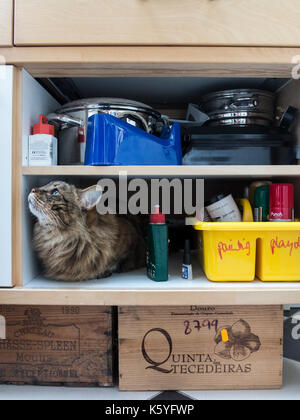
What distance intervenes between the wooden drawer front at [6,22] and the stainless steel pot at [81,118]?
21 centimetres

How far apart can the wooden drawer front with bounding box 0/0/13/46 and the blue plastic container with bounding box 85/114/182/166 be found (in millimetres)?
254

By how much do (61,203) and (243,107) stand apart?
25.1 inches

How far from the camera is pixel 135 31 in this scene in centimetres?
67

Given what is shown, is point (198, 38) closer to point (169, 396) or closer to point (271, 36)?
point (271, 36)

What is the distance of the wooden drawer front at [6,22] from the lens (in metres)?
0.66

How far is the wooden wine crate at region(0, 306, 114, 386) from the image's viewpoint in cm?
77

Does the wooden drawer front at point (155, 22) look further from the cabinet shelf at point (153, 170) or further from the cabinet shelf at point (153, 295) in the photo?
the cabinet shelf at point (153, 295)

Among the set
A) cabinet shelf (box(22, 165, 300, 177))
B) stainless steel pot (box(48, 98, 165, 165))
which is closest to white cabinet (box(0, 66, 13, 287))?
cabinet shelf (box(22, 165, 300, 177))

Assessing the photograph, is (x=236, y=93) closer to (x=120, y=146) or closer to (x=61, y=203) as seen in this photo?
(x=120, y=146)

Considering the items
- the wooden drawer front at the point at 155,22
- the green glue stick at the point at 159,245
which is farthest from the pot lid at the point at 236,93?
the green glue stick at the point at 159,245

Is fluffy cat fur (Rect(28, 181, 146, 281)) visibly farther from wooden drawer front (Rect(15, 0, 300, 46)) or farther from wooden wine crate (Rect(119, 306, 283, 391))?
wooden drawer front (Rect(15, 0, 300, 46))

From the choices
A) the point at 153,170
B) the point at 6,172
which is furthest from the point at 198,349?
the point at 6,172

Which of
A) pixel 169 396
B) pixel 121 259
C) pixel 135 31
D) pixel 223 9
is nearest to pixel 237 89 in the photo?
pixel 223 9

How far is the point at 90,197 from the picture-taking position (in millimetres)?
Result: 779
